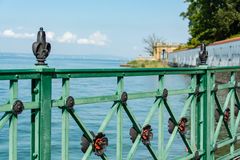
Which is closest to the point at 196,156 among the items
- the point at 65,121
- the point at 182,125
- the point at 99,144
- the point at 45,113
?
the point at 182,125

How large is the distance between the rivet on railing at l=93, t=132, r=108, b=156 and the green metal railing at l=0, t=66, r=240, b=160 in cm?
1

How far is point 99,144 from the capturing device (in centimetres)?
335

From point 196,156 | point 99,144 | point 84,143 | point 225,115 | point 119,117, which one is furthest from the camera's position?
point 225,115

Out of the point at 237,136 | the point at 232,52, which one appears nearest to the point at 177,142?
the point at 237,136

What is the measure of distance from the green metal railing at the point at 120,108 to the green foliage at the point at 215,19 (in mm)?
44829

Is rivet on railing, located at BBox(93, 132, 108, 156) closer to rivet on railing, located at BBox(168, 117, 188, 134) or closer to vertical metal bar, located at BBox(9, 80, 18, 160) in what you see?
vertical metal bar, located at BBox(9, 80, 18, 160)

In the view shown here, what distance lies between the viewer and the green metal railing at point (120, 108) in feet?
9.12

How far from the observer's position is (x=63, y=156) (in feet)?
10.1

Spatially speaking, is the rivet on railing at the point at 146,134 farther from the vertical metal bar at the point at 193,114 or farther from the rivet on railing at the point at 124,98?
the vertical metal bar at the point at 193,114

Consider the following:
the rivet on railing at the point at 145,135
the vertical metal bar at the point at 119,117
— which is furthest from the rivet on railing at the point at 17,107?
the rivet on railing at the point at 145,135

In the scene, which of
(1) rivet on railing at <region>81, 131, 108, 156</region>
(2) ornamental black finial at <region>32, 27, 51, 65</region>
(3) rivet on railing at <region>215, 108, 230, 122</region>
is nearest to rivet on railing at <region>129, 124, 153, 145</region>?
(1) rivet on railing at <region>81, 131, 108, 156</region>

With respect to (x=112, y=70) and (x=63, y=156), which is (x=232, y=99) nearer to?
(x=112, y=70)

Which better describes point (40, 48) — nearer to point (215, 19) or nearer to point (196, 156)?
point (196, 156)

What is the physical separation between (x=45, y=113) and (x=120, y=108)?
75 centimetres
